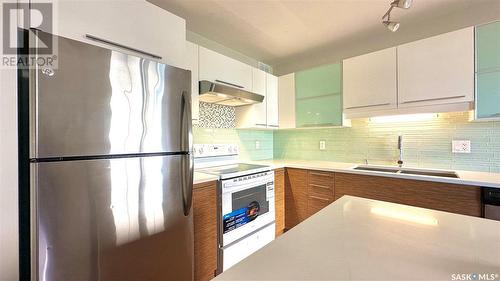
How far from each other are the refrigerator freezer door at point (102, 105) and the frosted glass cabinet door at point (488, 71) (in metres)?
2.20

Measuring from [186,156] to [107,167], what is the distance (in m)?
0.44

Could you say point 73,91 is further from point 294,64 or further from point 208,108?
point 294,64

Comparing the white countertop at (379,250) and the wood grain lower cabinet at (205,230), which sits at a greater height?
the white countertop at (379,250)

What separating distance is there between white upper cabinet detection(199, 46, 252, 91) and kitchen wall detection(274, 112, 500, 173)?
1.16 meters

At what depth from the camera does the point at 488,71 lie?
161cm

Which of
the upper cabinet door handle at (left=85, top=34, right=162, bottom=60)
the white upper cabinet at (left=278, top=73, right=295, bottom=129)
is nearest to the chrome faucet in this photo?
the white upper cabinet at (left=278, top=73, right=295, bottom=129)

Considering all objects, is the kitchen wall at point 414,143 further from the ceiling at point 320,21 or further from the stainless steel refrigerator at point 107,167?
the stainless steel refrigerator at point 107,167

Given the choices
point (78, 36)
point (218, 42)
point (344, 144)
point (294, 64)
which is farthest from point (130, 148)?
point (294, 64)

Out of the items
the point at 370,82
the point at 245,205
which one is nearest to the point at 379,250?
the point at 245,205

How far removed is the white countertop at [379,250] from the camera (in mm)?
479

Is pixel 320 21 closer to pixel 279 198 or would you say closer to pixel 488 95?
pixel 488 95

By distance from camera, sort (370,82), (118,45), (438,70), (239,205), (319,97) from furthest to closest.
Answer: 1. (319,97)
2. (370,82)
3. (239,205)
4. (438,70)
5. (118,45)

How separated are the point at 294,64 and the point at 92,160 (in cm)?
268

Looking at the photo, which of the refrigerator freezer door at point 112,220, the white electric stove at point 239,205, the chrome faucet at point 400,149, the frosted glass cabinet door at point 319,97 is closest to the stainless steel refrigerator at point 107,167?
the refrigerator freezer door at point 112,220
